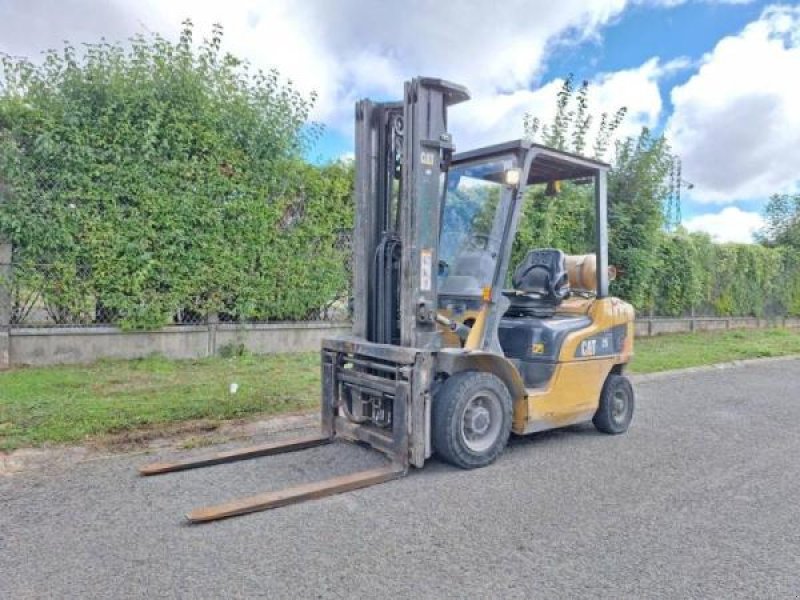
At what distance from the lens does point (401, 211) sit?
454cm

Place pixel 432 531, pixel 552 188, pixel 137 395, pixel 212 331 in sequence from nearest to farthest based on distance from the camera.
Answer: pixel 432 531 < pixel 552 188 < pixel 137 395 < pixel 212 331

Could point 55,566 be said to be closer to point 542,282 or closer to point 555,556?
point 555,556

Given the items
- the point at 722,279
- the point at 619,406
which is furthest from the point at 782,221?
the point at 619,406

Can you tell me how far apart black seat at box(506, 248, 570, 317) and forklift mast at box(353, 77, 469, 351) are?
1.25 metres

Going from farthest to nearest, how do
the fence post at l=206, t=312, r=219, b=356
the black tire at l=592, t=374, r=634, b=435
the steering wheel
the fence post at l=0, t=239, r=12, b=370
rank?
the fence post at l=206, t=312, r=219, b=356, the fence post at l=0, t=239, r=12, b=370, the black tire at l=592, t=374, r=634, b=435, the steering wheel

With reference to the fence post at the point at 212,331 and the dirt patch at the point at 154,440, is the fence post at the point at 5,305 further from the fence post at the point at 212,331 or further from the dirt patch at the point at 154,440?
the dirt patch at the point at 154,440

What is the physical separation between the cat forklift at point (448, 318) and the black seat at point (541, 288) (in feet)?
0.04

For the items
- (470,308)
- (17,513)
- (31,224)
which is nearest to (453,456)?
(470,308)

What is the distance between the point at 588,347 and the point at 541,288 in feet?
2.27

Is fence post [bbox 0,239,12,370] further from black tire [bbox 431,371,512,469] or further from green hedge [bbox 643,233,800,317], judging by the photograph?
green hedge [bbox 643,233,800,317]

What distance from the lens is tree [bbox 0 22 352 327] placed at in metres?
7.50

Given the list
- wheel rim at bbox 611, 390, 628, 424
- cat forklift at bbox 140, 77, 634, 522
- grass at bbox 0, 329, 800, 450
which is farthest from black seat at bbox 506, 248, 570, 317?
grass at bbox 0, 329, 800, 450

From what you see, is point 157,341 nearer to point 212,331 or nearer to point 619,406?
point 212,331

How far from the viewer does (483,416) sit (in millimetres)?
4625
